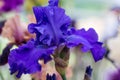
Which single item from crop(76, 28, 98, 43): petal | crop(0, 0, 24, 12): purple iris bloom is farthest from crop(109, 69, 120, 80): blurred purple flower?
crop(0, 0, 24, 12): purple iris bloom

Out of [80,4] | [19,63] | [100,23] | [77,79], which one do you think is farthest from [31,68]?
[80,4]

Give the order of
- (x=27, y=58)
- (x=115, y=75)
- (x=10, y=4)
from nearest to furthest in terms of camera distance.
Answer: (x=27, y=58) < (x=115, y=75) < (x=10, y=4)

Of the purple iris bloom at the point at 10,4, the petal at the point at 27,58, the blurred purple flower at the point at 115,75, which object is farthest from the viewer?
the purple iris bloom at the point at 10,4

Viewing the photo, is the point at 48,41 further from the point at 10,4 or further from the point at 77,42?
the point at 10,4

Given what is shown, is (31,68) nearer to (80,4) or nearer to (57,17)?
(57,17)

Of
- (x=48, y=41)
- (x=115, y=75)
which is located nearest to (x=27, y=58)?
(x=48, y=41)

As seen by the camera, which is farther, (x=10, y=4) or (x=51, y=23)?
(x=10, y=4)

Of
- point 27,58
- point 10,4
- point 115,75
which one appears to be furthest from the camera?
point 10,4

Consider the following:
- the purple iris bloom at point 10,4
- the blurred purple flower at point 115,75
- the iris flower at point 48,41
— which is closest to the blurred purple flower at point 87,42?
the iris flower at point 48,41

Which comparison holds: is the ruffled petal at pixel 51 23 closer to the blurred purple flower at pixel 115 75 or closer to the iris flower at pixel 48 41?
the iris flower at pixel 48 41
